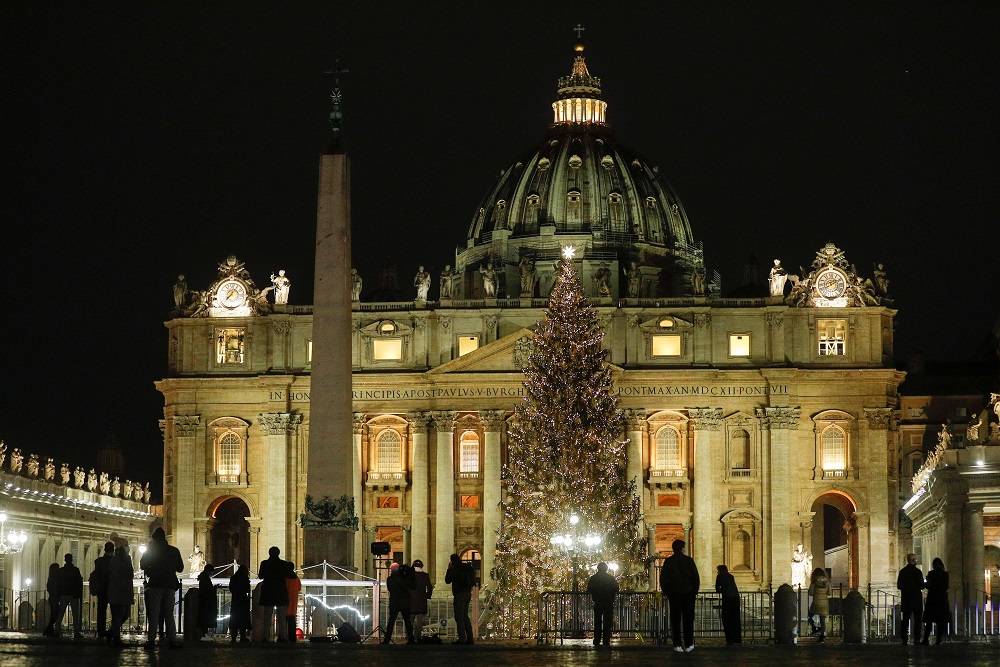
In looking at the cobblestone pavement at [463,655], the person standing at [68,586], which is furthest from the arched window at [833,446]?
the person standing at [68,586]

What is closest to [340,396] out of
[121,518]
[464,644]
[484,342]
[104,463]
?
[464,644]

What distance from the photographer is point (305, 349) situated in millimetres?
104625

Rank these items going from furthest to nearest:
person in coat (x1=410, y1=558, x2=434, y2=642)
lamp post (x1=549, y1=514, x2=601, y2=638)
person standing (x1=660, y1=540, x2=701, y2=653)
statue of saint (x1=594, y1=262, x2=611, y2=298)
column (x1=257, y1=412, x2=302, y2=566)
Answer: statue of saint (x1=594, y1=262, x2=611, y2=298) < column (x1=257, y1=412, x2=302, y2=566) < lamp post (x1=549, y1=514, x2=601, y2=638) < person in coat (x1=410, y1=558, x2=434, y2=642) < person standing (x1=660, y1=540, x2=701, y2=653)

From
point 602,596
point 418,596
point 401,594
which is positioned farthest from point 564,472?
point 602,596

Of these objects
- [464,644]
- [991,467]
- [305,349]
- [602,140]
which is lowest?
[464,644]

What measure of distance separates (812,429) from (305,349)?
25788 millimetres

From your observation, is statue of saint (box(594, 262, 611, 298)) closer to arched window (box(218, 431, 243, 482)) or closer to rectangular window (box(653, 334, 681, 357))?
rectangular window (box(653, 334, 681, 357))

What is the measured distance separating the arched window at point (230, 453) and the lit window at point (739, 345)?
25.4 meters

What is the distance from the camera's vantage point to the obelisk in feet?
140

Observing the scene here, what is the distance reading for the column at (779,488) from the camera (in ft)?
329

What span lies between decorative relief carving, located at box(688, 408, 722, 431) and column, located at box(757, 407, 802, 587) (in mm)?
2069

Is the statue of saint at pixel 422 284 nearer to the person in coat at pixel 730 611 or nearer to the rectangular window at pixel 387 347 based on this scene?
the rectangular window at pixel 387 347

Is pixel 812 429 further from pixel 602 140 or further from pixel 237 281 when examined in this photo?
pixel 602 140

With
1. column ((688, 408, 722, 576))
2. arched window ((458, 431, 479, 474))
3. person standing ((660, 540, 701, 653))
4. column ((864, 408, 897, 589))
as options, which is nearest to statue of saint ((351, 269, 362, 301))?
arched window ((458, 431, 479, 474))
